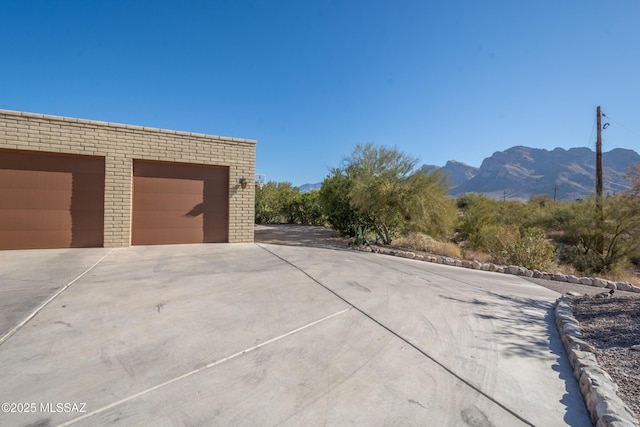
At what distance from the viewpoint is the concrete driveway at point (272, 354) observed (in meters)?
2.23

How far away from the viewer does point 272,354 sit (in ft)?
9.82

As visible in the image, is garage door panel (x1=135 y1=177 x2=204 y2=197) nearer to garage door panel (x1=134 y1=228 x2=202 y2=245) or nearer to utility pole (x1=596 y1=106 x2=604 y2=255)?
garage door panel (x1=134 y1=228 x2=202 y2=245)

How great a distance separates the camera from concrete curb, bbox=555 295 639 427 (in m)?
2.17

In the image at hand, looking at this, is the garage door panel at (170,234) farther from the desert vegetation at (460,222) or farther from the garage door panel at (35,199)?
the desert vegetation at (460,222)

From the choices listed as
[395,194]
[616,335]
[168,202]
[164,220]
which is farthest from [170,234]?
[616,335]

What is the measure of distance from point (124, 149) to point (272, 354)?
8743mm

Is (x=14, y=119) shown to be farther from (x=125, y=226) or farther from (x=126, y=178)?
(x=125, y=226)

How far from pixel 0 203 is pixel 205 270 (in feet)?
21.1

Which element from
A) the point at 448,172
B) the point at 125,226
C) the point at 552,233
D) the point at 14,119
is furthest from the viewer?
the point at 552,233

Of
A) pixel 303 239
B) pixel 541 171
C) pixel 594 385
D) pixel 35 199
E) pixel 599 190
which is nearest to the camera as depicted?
pixel 594 385

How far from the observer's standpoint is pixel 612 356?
315 cm

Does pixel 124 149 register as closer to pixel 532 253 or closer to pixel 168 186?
pixel 168 186

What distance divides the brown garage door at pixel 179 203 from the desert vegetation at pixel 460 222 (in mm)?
5123

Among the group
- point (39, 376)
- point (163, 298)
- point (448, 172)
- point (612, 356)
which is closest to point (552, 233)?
point (448, 172)
